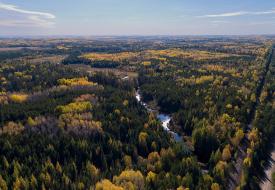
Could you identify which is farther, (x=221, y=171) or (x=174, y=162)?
(x=174, y=162)

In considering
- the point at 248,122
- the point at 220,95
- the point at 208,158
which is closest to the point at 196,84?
the point at 220,95

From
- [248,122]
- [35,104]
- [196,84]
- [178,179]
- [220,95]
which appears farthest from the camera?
[196,84]

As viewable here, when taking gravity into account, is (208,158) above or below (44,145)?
below

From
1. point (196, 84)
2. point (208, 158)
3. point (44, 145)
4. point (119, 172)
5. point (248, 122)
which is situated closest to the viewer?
point (119, 172)

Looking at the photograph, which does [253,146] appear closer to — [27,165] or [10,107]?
[27,165]

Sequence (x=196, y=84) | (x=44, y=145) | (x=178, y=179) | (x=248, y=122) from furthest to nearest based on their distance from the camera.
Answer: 1. (x=196, y=84)
2. (x=248, y=122)
3. (x=44, y=145)
4. (x=178, y=179)

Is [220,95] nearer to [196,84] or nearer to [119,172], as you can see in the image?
[196,84]

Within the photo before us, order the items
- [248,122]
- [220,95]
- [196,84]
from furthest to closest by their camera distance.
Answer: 1. [196,84]
2. [220,95]
3. [248,122]

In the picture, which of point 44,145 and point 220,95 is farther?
point 220,95

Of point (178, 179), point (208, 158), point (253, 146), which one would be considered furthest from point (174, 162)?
point (253, 146)
